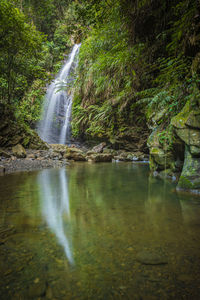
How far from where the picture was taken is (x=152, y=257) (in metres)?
1.05

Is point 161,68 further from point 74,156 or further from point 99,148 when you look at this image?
point 99,148

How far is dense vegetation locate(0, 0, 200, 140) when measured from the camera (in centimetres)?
367

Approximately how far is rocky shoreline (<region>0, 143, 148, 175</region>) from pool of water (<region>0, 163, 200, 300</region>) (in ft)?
11.4

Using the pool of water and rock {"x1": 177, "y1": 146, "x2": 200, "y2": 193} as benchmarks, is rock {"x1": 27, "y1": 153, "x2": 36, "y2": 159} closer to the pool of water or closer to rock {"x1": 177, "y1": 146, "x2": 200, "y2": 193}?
the pool of water

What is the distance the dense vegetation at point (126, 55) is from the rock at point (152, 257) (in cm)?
271

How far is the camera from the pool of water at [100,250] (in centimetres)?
81

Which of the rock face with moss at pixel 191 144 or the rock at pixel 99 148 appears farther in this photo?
the rock at pixel 99 148

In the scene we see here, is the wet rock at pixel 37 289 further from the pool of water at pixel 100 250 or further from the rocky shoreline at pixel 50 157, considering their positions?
the rocky shoreline at pixel 50 157

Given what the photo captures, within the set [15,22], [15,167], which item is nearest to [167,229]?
[15,167]

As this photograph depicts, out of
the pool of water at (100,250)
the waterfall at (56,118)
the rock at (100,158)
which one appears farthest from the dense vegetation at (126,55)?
the waterfall at (56,118)

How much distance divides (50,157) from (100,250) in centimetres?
704

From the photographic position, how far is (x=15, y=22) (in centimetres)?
598

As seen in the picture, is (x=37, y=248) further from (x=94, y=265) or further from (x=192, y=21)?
(x=192, y=21)

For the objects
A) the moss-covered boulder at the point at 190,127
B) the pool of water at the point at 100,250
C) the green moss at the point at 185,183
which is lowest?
the pool of water at the point at 100,250
